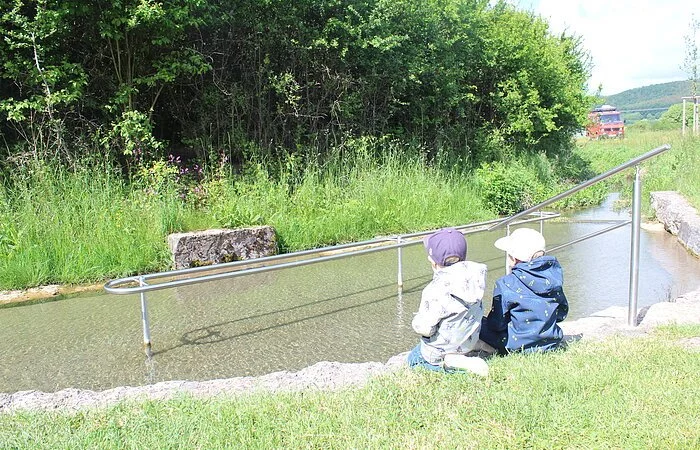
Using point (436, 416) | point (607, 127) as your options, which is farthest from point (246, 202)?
point (607, 127)

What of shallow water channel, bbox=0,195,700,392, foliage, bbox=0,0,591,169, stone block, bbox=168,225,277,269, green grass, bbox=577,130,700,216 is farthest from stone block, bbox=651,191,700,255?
stone block, bbox=168,225,277,269

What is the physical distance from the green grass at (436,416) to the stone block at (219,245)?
15.0 feet

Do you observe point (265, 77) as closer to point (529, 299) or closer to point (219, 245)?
point (219, 245)

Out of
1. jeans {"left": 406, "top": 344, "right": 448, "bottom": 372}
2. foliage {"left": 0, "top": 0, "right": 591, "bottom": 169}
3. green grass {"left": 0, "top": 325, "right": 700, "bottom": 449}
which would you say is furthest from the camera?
foliage {"left": 0, "top": 0, "right": 591, "bottom": 169}

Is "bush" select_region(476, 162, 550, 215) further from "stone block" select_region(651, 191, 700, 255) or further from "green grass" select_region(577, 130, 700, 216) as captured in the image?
"stone block" select_region(651, 191, 700, 255)

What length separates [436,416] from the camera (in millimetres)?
2652

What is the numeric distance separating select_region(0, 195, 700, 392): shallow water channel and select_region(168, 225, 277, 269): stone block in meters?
0.84

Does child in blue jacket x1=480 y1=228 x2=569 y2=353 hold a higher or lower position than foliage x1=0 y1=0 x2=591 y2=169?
lower

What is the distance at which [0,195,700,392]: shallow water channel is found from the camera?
14.1 feet

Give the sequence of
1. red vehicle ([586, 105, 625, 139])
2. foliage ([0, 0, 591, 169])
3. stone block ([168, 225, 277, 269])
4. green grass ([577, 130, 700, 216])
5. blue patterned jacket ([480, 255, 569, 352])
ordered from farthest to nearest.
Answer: red vehicle ([586, 105, 625, 139]), green grass ([577, 130, 700, 216]), foliage ([0, 0, 591, 169]), stone block ([168, 225, 277, 269]), blue patterned jacket ([480, 255, 569, 352])

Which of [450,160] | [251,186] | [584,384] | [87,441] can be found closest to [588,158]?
[450,160]

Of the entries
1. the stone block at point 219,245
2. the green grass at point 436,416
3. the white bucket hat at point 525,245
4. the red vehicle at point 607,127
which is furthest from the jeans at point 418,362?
the red vehicle at point 607,127

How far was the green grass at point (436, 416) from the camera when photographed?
8.08 ft

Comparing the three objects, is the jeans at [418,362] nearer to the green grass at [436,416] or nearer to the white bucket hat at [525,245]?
the green grass at [436,416]
